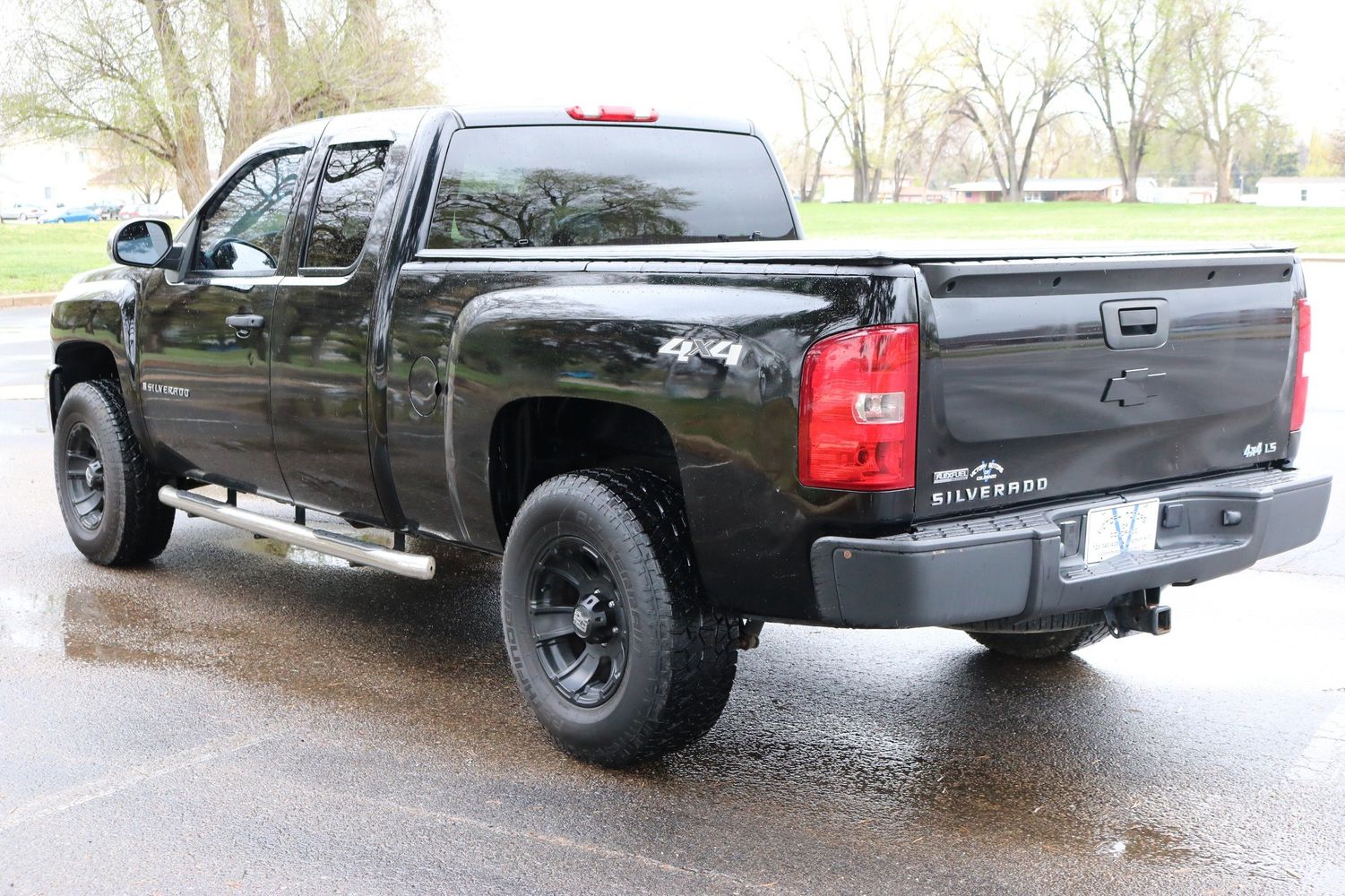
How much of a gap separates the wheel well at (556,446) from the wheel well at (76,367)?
2.90 meters

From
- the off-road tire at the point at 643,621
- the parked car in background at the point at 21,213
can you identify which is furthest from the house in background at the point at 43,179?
the off-road tire at the point at 643,621

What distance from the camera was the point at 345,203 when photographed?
5.06m

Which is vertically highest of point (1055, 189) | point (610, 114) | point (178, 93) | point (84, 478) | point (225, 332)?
point (178, 93)

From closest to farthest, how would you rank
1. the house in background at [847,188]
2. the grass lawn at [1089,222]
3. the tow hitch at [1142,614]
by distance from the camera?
the tow hitch at [1142,614], the grass lawn at [1089,222], the house in background at [847,188]

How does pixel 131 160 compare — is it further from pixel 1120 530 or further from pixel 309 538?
pixel 1120 530

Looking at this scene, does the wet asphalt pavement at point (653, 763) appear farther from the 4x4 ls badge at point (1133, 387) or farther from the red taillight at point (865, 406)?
the 4x4 ls badge at point (1133, 387)

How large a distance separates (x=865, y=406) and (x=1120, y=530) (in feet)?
2.97

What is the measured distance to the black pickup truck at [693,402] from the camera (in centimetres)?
345

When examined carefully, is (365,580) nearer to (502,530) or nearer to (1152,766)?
(502,530)

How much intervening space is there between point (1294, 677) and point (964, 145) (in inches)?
3656

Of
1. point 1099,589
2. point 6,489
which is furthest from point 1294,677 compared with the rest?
point 6,489

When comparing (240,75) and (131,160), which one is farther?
(131,160)

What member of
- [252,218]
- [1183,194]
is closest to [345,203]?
[252,218]

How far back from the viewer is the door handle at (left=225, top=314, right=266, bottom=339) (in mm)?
5188
